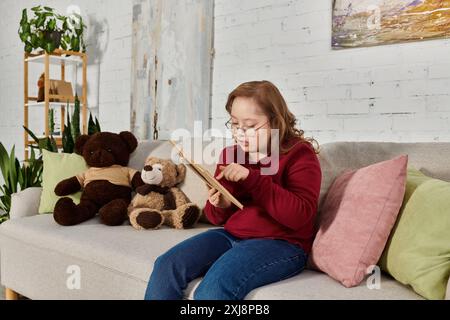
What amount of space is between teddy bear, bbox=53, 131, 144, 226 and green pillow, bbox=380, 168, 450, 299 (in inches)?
48.2

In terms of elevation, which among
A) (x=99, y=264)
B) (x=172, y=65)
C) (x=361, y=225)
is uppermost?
(x=172, y=65)

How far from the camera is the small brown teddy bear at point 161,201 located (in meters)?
2.07

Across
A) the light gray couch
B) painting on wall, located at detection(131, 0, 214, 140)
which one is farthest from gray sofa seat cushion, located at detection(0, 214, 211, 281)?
painting on wall, located at detection(131, 0, 214, 140)

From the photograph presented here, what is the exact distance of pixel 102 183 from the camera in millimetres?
2271

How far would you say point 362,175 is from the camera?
1515mm

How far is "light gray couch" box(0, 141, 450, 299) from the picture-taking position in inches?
53.0

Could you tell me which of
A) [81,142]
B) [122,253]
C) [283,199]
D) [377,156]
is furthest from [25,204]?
[377,156]

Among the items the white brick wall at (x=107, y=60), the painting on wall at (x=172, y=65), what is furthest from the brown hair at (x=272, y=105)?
the white brick wall at (x=107, y=60)

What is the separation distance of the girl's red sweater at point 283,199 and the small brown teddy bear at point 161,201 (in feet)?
1.61

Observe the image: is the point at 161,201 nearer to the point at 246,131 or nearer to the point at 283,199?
the point at 246,131

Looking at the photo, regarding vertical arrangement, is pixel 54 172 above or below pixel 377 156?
below

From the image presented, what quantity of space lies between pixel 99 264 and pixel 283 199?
0.79 m

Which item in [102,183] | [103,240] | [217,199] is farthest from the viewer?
[102,183]
